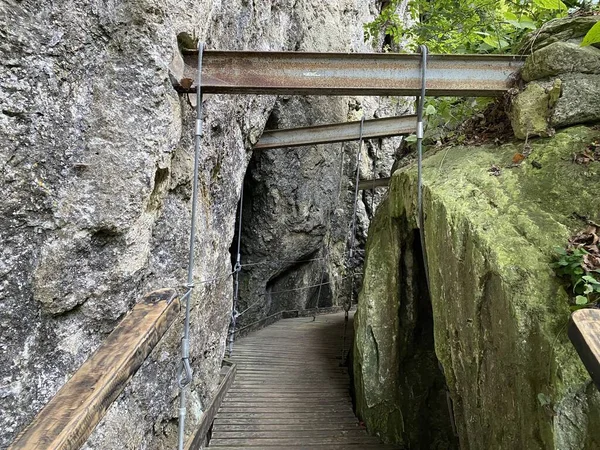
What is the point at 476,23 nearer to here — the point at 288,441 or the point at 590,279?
the point at 590,279

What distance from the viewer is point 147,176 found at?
2.48 metres

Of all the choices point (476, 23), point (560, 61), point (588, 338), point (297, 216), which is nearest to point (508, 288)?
point (588, 338)

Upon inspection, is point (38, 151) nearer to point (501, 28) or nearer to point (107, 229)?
point (107, 229)

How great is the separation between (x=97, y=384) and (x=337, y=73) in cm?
280

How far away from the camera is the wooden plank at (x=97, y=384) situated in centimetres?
109

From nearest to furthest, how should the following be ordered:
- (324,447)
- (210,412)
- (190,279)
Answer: (190,279) < (324,447) < (210,412)

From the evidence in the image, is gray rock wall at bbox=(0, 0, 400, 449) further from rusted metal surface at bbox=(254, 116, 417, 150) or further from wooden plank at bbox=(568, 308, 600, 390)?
rusted metal surface at bbox=(254, 116, 417, 150)

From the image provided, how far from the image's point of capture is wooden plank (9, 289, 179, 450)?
1.09 m

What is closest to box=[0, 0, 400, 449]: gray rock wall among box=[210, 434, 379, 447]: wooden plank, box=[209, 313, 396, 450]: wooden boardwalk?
box=[210, 434, 379, 447]: wooden plank

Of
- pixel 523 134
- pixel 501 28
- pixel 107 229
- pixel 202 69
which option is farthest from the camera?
pixel 501 28

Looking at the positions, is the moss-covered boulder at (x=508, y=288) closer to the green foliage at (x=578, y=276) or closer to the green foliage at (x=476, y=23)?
the green foliage at (x=578, y=276)

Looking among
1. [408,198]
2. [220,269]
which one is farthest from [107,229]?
[408,198]

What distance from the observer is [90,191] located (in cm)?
219

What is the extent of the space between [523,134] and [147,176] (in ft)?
10.2
